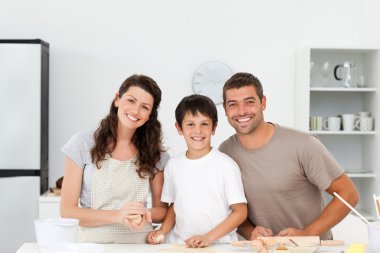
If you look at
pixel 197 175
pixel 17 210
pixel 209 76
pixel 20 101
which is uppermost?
pixel 209 76

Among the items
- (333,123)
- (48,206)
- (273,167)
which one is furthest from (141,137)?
(333,123)

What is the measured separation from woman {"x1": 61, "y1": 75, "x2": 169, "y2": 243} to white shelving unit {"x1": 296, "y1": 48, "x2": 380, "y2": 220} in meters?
2.84

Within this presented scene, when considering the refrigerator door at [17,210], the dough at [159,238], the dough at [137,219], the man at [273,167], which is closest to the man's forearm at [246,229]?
the man at [273,167]

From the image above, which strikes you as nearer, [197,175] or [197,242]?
[197,242]

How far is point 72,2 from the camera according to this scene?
5414 millimetres

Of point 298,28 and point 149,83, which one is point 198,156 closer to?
point 149,83

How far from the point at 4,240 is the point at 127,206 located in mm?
2909

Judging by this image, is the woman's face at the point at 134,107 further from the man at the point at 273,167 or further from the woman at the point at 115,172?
the man at the point at 273,167

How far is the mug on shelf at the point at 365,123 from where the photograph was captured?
212 inches

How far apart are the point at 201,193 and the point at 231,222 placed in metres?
0.15

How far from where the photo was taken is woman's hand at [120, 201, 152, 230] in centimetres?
239

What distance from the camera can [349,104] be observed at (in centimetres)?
564

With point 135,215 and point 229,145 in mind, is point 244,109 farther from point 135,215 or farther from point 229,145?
point 135,215

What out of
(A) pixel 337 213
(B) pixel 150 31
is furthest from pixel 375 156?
(A) pixel 337 213
